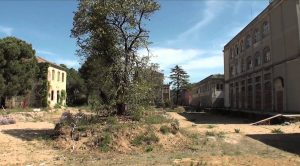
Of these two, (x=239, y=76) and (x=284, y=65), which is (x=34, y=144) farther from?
(x=239, y=76)

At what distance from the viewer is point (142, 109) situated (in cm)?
1814

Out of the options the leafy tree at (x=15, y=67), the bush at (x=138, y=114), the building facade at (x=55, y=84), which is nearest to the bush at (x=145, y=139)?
the bush at (x=138, y=114)

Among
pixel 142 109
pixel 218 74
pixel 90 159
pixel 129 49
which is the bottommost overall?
pixel 90 159

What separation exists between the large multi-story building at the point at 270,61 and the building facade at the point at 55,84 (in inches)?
1031

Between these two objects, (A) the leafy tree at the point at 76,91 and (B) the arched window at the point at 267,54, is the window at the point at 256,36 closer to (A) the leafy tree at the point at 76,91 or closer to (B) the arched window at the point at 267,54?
(B) the arched window at the point at 267,54

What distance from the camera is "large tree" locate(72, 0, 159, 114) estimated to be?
60.7ft

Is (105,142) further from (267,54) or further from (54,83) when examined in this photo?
(54,83)

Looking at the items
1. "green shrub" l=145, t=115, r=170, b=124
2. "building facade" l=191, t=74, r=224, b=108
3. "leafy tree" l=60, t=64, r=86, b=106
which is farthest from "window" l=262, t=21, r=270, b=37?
"leafy tree" l=60, t=64, r=86, b=106

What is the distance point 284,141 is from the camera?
59.0 ft

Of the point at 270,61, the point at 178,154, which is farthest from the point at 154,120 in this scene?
the point at 270,61

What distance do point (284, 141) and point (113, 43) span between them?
9057mm

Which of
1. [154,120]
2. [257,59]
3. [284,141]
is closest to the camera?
[154,120]

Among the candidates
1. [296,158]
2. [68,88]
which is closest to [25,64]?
[68,88]

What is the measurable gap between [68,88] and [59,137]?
53695 mm
